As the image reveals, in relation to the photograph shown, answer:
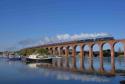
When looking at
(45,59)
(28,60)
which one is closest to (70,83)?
(45,59)

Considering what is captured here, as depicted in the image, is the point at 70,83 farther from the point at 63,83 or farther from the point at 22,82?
the point at 22,82

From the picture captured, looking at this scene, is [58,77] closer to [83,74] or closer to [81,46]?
[83,74]

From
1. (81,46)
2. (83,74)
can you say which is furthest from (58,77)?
(81,46)

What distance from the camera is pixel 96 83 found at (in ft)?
112

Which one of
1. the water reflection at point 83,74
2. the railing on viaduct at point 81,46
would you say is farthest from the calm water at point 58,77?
the railing on viaduct at point 81,46

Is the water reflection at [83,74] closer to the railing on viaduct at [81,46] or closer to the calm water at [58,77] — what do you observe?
the calm water at [58,77]

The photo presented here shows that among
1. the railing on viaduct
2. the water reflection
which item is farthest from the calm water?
the railing on viaduct

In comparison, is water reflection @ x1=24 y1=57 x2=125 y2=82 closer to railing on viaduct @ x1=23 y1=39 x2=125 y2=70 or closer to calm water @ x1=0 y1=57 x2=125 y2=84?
calm water @ x1=0 y1=57 x2=125 y2=84

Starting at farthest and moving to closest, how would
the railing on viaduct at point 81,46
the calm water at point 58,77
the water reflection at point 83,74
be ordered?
the railing on viaduct at point 81,46
the water reflection at point 83,74
the calm water at point 58,77

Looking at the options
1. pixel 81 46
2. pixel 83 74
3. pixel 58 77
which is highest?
pixel 81 46

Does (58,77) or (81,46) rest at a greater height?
(81,46)

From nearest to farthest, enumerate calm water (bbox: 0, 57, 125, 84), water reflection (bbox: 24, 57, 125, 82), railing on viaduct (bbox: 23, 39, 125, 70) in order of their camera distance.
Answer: calm water (bbox: 0, 57, 125, 84)
water reflection (bbox: 24, 57, 125, 82)
railing on viaduct (bbox: 23, 39, 125, 70)

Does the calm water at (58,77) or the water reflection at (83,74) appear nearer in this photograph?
the calm water at (58,77)

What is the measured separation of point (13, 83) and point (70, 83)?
269 inches
